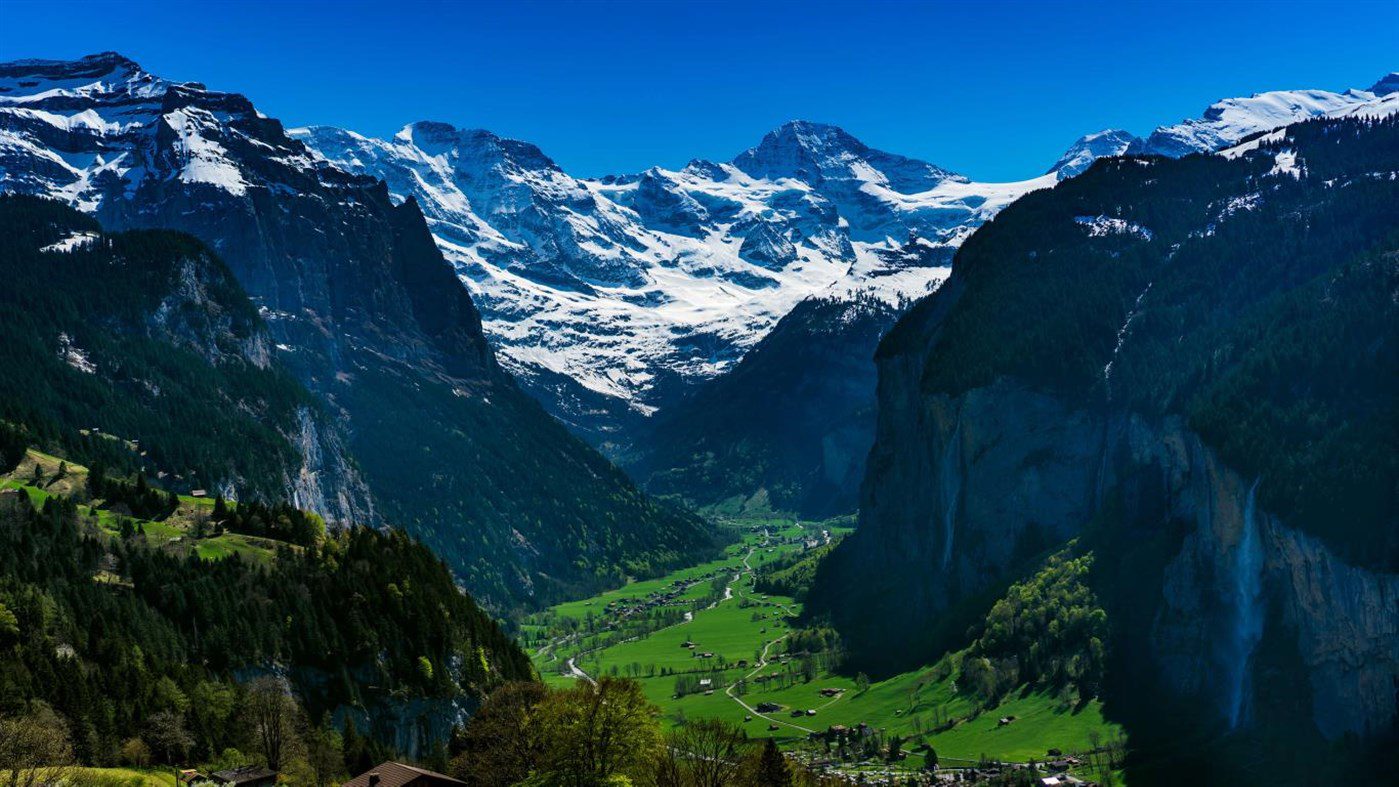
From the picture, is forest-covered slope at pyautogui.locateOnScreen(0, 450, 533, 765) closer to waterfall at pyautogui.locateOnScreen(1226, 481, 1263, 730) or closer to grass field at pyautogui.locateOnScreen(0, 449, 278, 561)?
grass field at pyautogui.locateOnScreen(0, 449, 278, 561)

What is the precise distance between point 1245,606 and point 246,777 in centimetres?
14717

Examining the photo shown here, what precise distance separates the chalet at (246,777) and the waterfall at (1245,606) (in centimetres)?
13532

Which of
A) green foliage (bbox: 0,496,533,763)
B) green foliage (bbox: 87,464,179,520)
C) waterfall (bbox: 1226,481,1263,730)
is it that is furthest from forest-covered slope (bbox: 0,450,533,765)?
waterfall (bbox: 1226,481,1263,730)

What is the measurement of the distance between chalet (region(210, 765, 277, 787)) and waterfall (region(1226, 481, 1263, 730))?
5327 inches

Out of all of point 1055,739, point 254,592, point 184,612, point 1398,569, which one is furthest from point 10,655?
point 1398,569

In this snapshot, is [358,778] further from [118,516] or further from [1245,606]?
[1245,606]

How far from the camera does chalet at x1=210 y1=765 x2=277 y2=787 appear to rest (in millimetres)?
105312

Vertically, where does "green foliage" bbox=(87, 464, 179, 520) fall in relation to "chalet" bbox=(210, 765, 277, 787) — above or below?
above

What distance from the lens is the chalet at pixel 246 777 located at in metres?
105

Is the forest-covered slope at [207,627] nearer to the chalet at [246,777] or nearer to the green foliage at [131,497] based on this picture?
the green foliage at [131,497]

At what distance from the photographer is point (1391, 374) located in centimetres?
19562

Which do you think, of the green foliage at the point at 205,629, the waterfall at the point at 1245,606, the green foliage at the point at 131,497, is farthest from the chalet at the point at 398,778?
the waterfall at the point at 1245,606

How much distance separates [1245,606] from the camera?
19312 centimetres

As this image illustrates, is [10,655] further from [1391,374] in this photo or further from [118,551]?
[1391,374]
